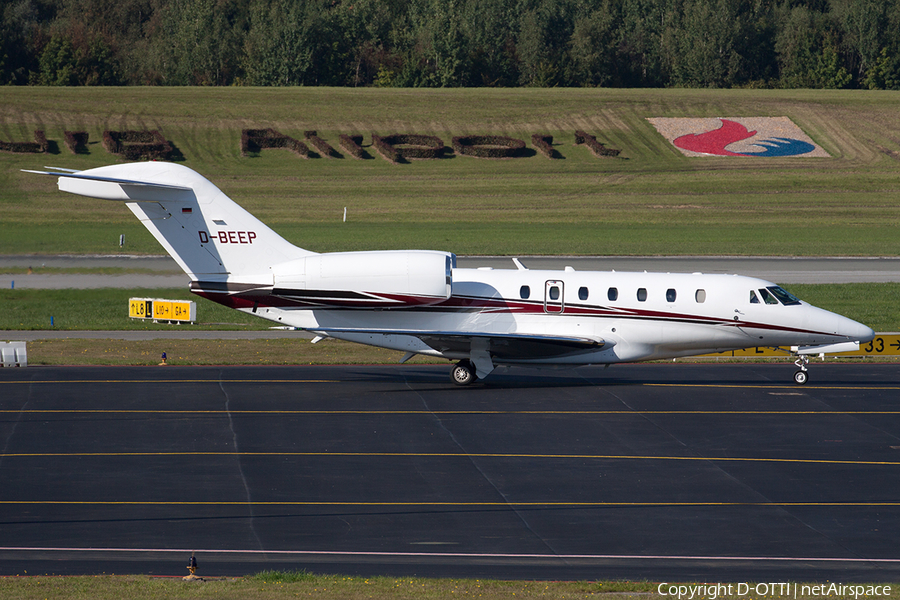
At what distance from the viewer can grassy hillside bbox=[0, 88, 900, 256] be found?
73.4m

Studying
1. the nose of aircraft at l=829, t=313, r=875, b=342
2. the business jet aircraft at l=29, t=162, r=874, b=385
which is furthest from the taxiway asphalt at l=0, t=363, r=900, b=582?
the nose of aircraft at l=829, t=313, r=875, b=342

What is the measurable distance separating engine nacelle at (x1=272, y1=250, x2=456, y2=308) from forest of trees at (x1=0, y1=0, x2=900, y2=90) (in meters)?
96.4

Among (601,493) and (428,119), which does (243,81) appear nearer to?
(428,119)

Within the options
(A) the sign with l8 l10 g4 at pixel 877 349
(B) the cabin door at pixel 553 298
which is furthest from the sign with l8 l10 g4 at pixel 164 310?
(A) the sign with l8 l10 g4 at pixel 877 349

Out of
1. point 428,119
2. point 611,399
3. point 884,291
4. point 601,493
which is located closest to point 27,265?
point 611,399

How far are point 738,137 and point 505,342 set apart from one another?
84745 millimetres

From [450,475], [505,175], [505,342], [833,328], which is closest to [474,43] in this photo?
[505,175]

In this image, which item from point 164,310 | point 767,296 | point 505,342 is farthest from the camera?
point 164,310

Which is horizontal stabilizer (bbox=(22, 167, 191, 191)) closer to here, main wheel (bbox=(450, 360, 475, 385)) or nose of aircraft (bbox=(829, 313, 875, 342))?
main wheel (bbox=(450, 360, 475, 385))

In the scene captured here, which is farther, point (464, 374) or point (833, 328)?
point (464, 374)

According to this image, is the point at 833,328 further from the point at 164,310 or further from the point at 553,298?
the point at 164,310

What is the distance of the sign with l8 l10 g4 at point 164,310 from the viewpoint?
131 feet

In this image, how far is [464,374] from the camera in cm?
2839

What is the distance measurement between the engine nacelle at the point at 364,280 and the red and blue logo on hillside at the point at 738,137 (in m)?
80.3
